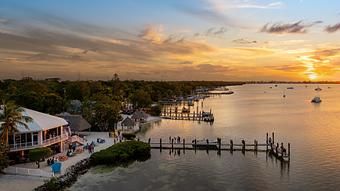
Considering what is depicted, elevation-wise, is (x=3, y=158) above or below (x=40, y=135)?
below

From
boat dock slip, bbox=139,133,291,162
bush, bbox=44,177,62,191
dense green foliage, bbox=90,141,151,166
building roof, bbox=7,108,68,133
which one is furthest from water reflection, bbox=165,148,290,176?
bush, bbox=44,177,62,191

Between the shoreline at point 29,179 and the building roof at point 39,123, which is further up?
the building roof at point 39,123

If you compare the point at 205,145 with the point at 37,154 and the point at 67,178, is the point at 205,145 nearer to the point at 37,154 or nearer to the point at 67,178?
the point at 67,178

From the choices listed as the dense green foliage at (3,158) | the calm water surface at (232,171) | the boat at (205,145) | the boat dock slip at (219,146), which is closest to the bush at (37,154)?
the dense green foliage at (3,158)

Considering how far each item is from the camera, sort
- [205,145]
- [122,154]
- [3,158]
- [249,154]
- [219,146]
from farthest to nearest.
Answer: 1. [205,145]
2. [219,146]
3. [249,154]
4. [122,154]
5. [3,158]

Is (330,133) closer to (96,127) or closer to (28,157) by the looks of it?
(96,127)

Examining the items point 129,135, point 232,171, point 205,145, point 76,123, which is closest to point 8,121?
point 76,123

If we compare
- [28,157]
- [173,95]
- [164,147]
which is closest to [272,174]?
[164,147]

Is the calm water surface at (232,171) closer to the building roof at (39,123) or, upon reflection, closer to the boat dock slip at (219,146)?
the boat dock slip at (219,146)
